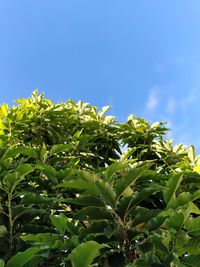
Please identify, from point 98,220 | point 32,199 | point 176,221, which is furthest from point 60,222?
point 176,221

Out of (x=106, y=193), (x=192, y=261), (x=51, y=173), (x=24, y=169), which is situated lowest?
(x=192, y=261)

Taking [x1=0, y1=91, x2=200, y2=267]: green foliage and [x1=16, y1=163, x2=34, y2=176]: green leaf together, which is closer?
[x1=0, y1=91, x2=200, y2=267]: green foliage

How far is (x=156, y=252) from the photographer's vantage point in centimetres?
372

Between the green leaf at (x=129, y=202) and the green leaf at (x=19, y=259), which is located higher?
the green leaf at (x=129, y=202)

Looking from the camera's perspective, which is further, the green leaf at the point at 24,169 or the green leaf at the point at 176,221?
the green leaf at the point at 24,169

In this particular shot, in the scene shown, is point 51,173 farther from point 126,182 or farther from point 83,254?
point 83,254

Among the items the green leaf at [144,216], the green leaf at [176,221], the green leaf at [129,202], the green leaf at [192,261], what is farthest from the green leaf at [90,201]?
the green leaf at [192,261]

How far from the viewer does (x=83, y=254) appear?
314cm

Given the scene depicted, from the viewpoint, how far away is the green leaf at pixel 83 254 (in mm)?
3119

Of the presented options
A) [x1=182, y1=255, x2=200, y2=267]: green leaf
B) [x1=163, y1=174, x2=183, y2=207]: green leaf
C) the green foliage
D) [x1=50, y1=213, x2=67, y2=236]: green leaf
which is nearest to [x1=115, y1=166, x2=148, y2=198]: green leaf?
the green foliage

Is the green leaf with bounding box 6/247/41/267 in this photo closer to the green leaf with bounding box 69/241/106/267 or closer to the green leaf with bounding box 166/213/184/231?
the green leaf with bounding box 69/241/106/267

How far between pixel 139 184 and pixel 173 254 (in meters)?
1.81

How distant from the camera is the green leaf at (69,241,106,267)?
3119 millimetres

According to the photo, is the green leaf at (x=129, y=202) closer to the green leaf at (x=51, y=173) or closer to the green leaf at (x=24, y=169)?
the green leaf at (x=24, y=169)
